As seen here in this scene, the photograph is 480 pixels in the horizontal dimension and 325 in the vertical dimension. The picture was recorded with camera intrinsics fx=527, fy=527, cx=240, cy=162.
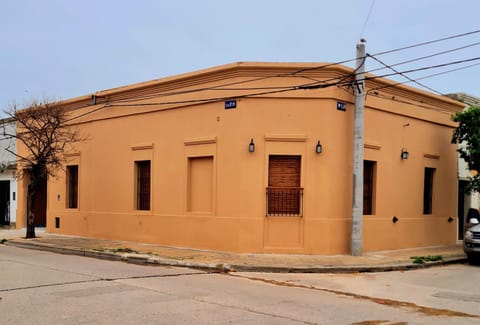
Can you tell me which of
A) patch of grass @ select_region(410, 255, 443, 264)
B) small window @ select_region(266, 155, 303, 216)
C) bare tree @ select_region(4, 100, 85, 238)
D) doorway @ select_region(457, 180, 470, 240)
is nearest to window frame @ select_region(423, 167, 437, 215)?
doorway @ select_region(457, 180, 470, 240)

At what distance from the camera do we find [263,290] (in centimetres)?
1019

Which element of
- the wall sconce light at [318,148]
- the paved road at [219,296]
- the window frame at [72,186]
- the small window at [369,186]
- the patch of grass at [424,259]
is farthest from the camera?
the window frame at [72,186]

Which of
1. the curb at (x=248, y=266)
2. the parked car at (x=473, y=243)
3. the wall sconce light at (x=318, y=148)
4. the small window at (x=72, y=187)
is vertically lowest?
the curb at (x=248, y=266)

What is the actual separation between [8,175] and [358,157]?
56.3ft

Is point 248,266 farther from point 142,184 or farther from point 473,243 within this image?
point 142,184

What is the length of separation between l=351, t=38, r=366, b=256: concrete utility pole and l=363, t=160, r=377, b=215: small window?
57.6 inches

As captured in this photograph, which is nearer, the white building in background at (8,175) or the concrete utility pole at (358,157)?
the concrete utility pole at (358,157)

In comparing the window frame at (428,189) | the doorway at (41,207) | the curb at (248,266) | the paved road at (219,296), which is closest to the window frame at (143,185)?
the curb at (248,266)

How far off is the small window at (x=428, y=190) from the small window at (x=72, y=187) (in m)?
13.2

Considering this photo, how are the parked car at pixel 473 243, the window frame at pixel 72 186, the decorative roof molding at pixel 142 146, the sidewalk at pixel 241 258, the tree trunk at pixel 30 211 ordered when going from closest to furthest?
the sidewalk at pixel 241 258, the parked car at pixel 473 243, the decorative roof molding at pixel 142 146, the tree trunk at pixel 30 211, the window frame at pixel 72 186

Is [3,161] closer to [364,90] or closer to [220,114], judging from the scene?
[220,114]

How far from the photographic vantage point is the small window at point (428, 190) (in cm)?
1886

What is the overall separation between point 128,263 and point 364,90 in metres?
8.27

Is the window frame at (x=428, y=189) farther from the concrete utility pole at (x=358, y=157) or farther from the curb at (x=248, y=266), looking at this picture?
the concrete utility pole at (x=358, y=157)
